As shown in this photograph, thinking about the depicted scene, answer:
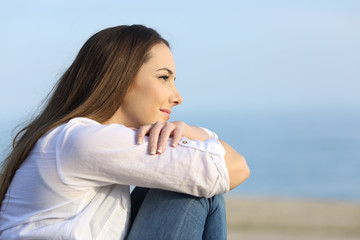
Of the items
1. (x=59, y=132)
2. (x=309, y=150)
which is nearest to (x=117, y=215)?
(x=59, y=132)

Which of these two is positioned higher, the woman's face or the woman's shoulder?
the woman's face

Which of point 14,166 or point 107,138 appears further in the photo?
point 14,166

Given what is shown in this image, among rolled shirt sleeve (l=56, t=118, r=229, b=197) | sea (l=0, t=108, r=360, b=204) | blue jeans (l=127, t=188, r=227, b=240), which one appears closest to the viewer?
rolled shirt sleeve (l=56, t=118, r=229, b=197)

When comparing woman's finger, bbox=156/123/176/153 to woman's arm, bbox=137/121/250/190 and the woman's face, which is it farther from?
the woman's face

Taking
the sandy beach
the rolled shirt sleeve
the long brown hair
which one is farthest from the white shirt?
the sandy beach

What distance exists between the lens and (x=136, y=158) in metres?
2.23

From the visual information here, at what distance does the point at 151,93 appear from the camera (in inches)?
107

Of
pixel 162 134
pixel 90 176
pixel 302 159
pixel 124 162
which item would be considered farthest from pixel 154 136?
pixel 302 159

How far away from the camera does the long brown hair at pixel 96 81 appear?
102 inches

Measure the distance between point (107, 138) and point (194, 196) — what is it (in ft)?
1.58

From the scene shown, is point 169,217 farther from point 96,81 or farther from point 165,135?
point 96,81

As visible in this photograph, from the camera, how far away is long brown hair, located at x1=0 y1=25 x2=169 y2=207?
2.60 m

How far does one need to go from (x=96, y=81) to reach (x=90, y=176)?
569 millimetres

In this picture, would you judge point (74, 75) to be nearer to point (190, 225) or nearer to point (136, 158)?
point (136, 158)
